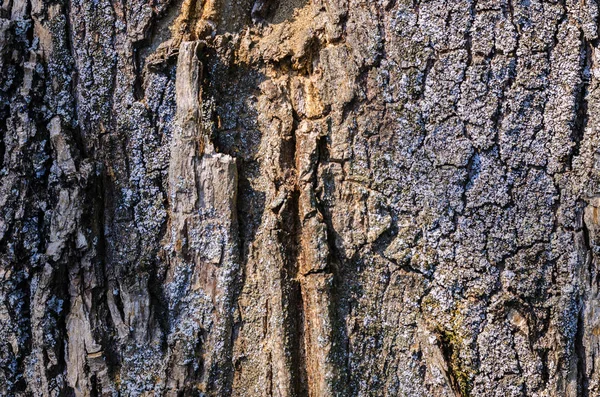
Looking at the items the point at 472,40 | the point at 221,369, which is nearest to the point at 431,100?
the point at 472,40

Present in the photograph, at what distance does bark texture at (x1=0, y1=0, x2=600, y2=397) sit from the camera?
116 centimetres

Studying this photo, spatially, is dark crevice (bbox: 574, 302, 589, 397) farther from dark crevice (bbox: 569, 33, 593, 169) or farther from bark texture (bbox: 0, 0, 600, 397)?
dark crevice (bbox: 569, 33, 593, 169)

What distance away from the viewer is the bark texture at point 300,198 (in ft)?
3.82

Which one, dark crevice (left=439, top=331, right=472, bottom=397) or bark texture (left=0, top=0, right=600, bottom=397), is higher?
bark texture (left=0, top=0, right=600, bottom=397)

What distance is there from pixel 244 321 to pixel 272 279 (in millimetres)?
120

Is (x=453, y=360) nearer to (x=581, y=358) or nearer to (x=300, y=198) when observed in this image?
(x=581, y=358)

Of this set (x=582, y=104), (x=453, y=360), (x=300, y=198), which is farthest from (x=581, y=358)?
(x=300, y=198)

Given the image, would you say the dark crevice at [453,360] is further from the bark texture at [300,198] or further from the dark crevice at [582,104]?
the dark crevice at [582,104]

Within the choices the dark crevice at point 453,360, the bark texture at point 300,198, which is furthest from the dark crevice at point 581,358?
the dark crevice at point 453,360

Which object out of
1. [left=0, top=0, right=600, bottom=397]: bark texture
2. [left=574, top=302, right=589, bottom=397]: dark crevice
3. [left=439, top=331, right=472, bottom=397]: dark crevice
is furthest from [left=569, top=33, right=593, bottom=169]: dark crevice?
[left=439, top=331, right=472, bottom=397]: dark crevice

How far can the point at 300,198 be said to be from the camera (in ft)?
3.95

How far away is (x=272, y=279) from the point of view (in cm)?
119

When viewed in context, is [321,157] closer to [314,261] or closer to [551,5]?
[314,261]

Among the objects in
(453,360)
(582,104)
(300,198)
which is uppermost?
(582,104)
